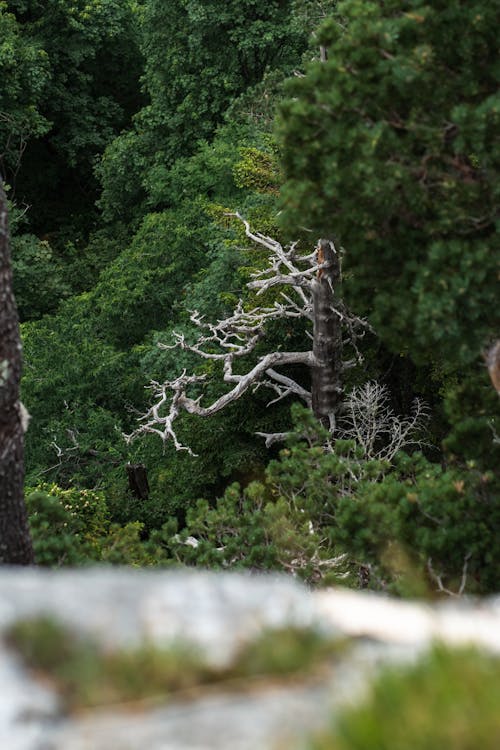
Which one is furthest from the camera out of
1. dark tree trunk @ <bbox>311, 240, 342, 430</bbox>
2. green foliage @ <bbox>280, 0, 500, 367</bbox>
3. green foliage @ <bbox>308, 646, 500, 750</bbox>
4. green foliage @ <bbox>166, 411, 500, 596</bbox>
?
dark tree trunk @ <bbox>311, 240, 342, 430</bbox>

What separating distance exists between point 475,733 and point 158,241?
23.2m

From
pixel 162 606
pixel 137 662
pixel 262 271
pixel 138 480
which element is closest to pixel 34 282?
pixel 138 480

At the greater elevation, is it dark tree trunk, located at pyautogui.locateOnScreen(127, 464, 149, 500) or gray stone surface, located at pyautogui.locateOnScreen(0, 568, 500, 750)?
gray stone surface, located at pyautogui.locateOnScreen(0, 568, 500, 750)

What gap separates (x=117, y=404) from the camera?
875 inches

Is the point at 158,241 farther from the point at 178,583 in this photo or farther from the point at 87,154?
the point at 178,583

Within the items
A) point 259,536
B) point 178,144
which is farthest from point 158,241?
point 259,536

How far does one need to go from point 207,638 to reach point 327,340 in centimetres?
1341

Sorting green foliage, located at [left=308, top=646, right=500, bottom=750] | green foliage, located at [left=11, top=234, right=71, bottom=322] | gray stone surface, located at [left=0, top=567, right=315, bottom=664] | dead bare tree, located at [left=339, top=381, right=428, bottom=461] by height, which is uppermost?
green foliage, located at [left=308, top=646, right=500, bottom=750]

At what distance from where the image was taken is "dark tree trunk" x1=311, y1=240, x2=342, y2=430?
1588 centimetres

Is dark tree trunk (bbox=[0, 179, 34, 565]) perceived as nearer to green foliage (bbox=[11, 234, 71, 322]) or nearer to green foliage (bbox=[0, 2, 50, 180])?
green foliage (bbox=[11, 234, 71, 322])

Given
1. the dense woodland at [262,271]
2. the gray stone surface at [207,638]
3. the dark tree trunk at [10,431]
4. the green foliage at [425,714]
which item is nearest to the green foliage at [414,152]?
the dense woodland at [262,271]

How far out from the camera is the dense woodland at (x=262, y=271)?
756cm

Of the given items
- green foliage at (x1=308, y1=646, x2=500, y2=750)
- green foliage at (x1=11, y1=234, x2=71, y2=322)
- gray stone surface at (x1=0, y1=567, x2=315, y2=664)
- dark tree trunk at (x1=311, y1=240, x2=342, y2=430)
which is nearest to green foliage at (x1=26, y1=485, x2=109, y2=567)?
gray stone surface at (x1=0, y1=567, x2=315, y2=664)

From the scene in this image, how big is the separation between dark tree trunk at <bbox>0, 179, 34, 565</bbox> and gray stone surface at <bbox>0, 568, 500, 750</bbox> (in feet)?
10.6
